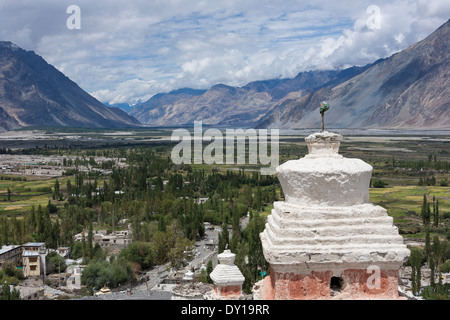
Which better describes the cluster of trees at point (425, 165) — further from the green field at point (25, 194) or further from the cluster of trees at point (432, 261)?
the green field at point (25, 194)

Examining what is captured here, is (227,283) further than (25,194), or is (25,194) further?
(25,194)

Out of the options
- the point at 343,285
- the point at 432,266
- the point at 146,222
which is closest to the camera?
the point at 343,285

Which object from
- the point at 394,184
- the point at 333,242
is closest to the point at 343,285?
the point at 333,242

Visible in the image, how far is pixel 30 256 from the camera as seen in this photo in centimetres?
4012

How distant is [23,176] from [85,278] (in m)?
80.5

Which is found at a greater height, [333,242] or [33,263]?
[333,242]

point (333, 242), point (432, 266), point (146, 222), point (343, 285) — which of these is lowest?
point (146, 222)

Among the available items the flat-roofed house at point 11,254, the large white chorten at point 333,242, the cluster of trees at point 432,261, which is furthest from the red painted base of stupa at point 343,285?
the flat-roofed house at point 11,254

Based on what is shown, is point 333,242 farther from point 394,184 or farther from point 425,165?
point 425,165

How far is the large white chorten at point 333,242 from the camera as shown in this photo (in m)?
7.18

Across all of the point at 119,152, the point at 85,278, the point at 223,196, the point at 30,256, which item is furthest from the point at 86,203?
the point at 119,152

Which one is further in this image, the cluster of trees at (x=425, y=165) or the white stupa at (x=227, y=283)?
the cluster of trees at (x=425, y=165)

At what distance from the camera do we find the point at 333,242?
7246 mm
